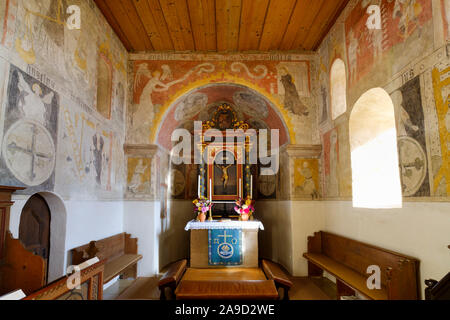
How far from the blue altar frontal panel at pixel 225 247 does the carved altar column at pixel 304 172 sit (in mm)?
1768

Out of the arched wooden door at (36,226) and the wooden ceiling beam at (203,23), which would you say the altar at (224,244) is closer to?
the arched wooden door at (36,226)

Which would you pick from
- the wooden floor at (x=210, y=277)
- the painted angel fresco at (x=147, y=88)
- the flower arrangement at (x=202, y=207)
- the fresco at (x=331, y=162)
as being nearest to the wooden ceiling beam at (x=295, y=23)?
the painted angel fresco at (x=147, y=88)

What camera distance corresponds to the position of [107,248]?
241 inches

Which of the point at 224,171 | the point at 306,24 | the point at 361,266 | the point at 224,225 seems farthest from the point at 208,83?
the point at 361,266

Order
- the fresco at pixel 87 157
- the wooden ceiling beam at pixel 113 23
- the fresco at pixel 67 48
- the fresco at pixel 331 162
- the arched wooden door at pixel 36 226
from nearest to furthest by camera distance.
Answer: the fresco at pixel 67 48 < the arched wooden door at pixel 36 226 < the fresco at pixel 87 157 < the wooden ceiling beam at pixel 113 23 < the fresco at pixel 331 162

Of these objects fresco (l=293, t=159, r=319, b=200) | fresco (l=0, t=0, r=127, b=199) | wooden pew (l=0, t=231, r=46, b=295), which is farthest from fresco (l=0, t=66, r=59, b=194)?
fresco (l=293, t=159, r=319, b=200)

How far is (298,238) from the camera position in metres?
7.46

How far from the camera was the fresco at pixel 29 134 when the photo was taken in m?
3.57

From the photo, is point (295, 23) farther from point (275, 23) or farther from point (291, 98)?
point (291, 98)

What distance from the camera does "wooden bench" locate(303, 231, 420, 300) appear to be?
389 centimetres
